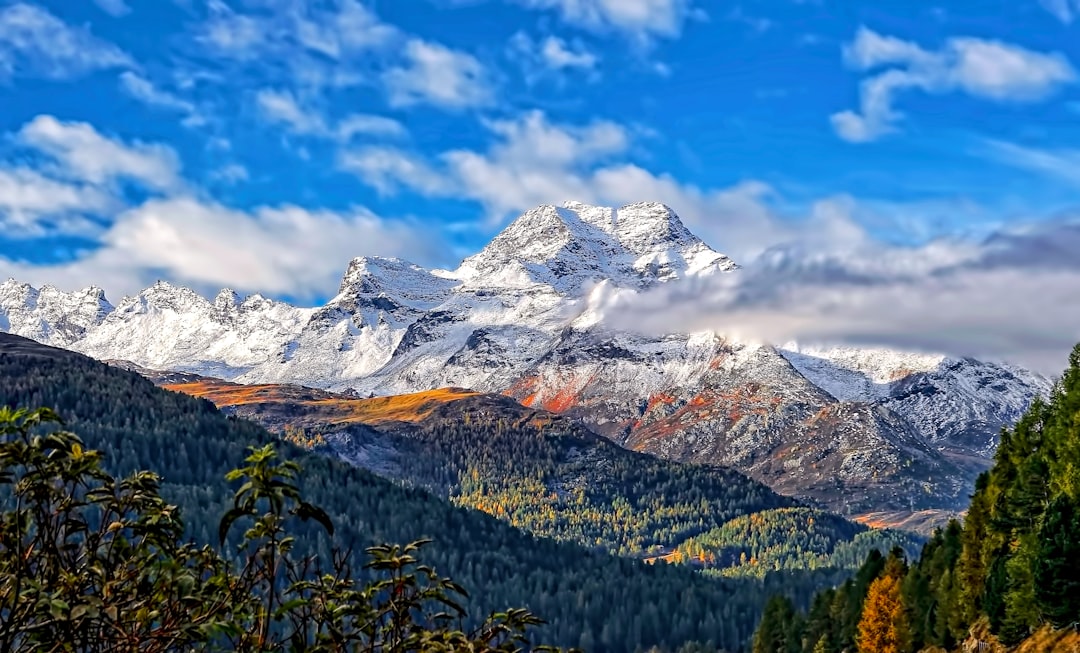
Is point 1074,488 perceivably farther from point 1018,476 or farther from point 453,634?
point 453,634

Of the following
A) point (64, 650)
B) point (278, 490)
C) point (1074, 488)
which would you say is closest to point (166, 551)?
point (64, 650)

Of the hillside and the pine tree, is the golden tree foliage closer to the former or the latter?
the hillside

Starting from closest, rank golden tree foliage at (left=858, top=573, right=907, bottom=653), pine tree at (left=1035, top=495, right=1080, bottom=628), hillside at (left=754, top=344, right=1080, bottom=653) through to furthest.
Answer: pine tree at (left=1035, top=495, right=1080, bottom=628) → hillside at (left=754, top=344, right=1080, bottom=653) → golden tree foliage at (left=858, top=573, right=907, bottom=653)

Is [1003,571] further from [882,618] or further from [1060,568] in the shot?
[882,618]

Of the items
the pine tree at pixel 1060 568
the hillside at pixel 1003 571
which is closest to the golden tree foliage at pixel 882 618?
the hillside at pixel 1003 571

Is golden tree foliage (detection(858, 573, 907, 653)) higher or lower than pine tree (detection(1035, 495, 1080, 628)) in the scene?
lower

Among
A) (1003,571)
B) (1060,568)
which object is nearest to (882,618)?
(1003,571)

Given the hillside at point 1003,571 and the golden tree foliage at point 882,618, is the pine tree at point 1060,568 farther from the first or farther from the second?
the golden tree foliage at point 882,618

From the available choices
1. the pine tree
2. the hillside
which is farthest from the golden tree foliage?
the pine tree

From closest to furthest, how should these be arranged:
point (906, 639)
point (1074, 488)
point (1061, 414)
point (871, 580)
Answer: point (1074, 488), point (1061, 414), point (906, 639), point (871, 580)

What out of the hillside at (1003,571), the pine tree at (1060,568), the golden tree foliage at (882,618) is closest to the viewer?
the pine tree at (1060,568)

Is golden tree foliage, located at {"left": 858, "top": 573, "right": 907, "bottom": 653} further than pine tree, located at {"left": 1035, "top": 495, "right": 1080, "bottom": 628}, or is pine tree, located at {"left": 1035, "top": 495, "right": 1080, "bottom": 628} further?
golden tree foliage, located at {"left": 858, "top": 573, "right": 907, "bottom": 653}

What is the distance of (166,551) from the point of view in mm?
27312

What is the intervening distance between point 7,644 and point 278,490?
6.50 metres
